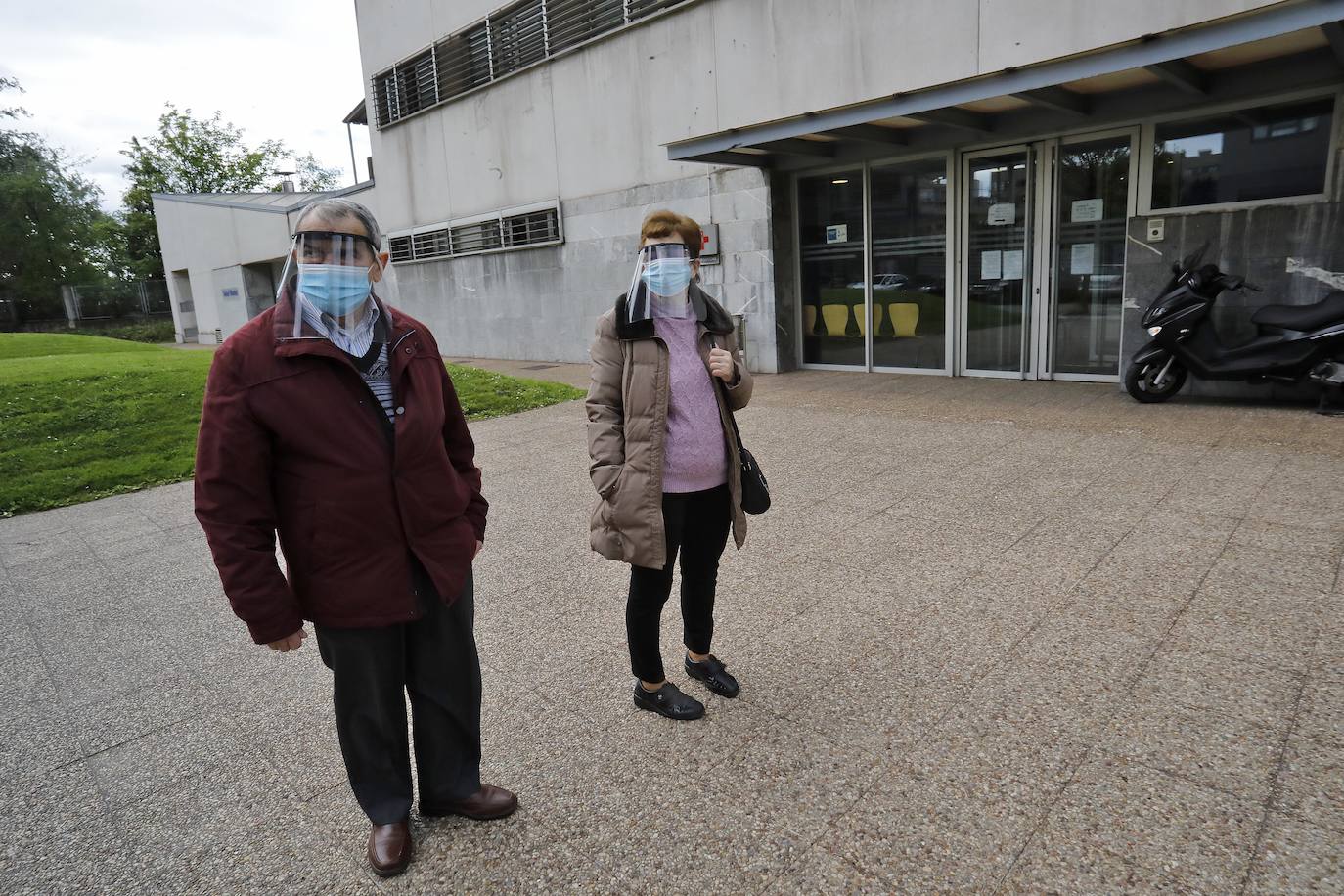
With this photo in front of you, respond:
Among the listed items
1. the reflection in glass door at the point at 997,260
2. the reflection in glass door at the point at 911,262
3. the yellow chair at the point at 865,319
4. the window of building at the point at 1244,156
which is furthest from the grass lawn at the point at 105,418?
the window of building at the point at 1244,156

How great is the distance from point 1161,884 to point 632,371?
2062 mm

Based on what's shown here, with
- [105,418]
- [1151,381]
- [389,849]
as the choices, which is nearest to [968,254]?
[1151,381]

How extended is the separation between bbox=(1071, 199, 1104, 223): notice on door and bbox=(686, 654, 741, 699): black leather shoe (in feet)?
25.6

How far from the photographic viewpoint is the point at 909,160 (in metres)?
10.3

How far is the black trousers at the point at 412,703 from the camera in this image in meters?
2.33

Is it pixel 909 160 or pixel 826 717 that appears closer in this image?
pixel 826 717

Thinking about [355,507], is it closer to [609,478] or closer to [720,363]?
[609,478]

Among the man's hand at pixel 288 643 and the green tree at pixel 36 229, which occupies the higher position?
the green tree at pixel 36 229

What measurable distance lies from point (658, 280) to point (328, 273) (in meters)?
1.08

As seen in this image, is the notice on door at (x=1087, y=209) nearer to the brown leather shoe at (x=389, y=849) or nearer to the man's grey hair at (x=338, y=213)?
the man's grey hair at (x=338, y=213)

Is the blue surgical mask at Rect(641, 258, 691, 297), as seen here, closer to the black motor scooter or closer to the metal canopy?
the metal canopy

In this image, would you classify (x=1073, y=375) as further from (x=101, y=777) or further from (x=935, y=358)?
(x=101, y=777)

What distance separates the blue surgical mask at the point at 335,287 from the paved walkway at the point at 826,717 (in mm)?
1591

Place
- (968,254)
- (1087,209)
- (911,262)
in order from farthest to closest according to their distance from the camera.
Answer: (911,262) < (968,254) < (1087,209)
